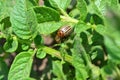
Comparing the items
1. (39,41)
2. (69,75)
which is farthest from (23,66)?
(69,75)

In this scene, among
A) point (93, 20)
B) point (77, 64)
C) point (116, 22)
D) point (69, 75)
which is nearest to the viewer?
point (116, 22)

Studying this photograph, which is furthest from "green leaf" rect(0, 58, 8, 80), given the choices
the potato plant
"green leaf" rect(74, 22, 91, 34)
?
"green leaf" rect(74, 22, 91, 34)

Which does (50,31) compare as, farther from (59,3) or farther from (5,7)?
(5,7)

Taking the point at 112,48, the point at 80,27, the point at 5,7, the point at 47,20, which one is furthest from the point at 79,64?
the point at 112,48

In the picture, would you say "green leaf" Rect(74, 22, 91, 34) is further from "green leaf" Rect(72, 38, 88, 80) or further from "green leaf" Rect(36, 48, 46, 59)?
"green leaf" Rect(36, 48, 46, 59)

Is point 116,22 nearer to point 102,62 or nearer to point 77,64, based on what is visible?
point 77,64
